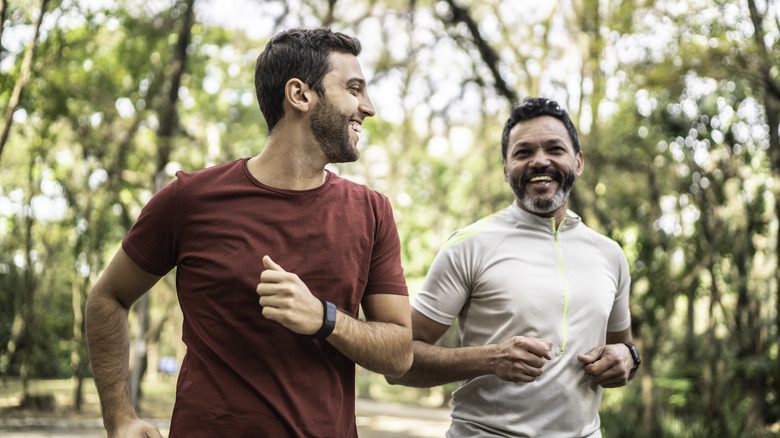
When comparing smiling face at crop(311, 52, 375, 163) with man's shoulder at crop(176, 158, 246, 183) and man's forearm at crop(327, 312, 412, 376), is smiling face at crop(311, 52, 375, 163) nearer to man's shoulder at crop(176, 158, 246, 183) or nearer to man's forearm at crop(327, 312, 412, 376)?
man's shoulder at crop(176, 158, 246, 183)

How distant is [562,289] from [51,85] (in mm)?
15806

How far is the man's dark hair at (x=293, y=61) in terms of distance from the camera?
239 cm

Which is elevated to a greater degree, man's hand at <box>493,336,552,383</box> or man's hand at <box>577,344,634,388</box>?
man's hand at <box>493,336,552,383</box>

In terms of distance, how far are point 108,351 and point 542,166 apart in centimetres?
177

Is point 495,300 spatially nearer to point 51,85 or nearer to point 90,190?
point 51,85

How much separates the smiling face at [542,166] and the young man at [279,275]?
923mm

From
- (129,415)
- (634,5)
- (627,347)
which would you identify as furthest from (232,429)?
(634,5)

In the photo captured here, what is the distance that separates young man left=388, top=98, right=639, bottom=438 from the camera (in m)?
2.90

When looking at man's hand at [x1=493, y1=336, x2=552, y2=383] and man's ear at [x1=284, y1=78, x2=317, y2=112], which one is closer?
man's ear at [x1=284, y1=78, x2=317, y2=112]

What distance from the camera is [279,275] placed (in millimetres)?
2025

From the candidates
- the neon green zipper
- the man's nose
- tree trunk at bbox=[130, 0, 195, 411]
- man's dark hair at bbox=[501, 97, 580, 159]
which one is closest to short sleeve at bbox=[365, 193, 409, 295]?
A: the man's nose

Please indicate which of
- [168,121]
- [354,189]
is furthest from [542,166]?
[168,121]

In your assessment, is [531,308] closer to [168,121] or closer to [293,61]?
[293,61]

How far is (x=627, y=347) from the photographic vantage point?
3078 millimetres
